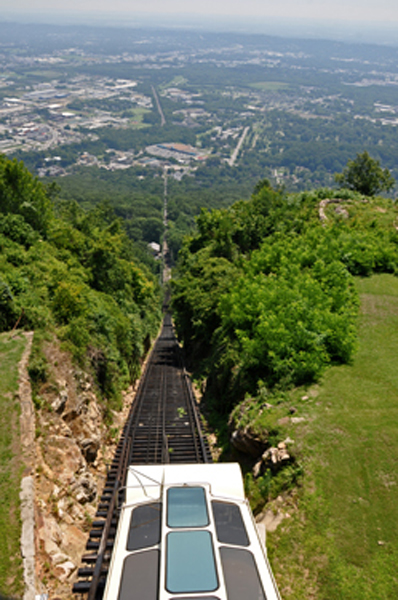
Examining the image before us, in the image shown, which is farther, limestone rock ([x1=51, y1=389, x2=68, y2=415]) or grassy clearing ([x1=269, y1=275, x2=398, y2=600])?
limestone rock ([x1=51, y1=389, x2=68, y2=415])

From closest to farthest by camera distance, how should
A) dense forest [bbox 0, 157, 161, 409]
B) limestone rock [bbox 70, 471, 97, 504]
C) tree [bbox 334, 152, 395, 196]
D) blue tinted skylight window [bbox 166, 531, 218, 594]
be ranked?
blue tinted skylight window [bbox 166, 531, 218, 594] → limestone rock [bbox 70, 471, 97, 504] → dense forest [bbox 0, 157, 161, 409] → tree [bbox 334, 152, 395, 196]

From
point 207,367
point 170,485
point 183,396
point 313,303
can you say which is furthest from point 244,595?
point 207,367

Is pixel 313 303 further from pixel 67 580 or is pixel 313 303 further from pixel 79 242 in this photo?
pixel 79 242

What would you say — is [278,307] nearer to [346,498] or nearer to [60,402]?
[346,498]

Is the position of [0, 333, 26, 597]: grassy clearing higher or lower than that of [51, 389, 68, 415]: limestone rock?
higher

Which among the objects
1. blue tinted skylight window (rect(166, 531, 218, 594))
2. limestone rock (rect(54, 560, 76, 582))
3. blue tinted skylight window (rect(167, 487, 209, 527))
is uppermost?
blue tinted skylight window (rect(166, 531, 218, 594))

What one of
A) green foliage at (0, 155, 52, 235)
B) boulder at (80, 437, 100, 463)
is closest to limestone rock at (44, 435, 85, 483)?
boulder at (80, 437, 100, 463)

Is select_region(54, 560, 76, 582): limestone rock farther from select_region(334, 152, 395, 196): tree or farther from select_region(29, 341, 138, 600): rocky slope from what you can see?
select_region(334, 152, 395, 196): tree
